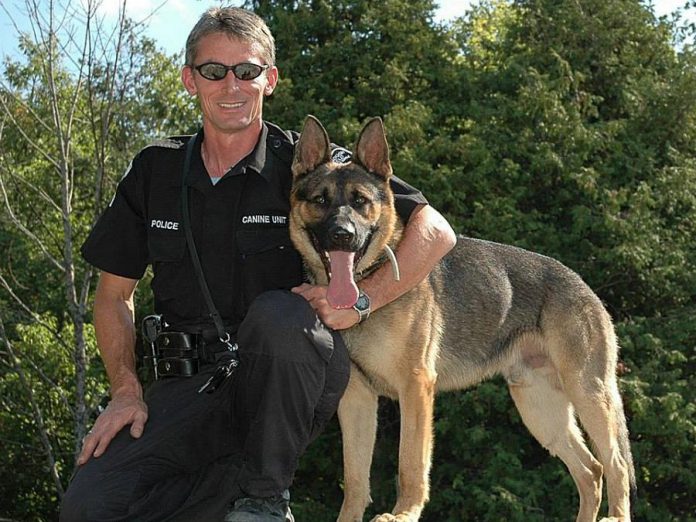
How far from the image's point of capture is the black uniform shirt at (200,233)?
12.6 feet

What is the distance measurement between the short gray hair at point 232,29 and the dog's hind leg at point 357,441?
157 centimetres

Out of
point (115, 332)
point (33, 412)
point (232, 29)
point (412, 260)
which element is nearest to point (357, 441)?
point (412, 260)

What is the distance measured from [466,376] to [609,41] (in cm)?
570

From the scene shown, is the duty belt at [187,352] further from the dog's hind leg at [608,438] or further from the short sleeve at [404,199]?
the dog's hind leg at [608,438]

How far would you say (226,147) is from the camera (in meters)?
4.05

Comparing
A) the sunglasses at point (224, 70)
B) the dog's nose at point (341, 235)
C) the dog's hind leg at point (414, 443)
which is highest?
the sunglasses at point (224, 70)

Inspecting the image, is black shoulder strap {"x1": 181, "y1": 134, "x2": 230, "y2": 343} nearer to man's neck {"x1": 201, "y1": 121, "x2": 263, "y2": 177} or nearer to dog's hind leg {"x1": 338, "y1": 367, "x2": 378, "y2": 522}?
man's neck {"x1": 201, "y1": 121, "x2": 263, "y2": 177}

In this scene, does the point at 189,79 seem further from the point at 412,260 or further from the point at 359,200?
the point at 412,260

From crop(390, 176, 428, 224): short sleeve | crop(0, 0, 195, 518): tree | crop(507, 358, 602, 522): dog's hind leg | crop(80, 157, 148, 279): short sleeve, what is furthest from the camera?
crop(0, 0, 195, 518): tree

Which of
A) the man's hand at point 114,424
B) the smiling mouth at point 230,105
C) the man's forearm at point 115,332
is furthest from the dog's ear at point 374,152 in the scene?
the man's hand at point 114,424

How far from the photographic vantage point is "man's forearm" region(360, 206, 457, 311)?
157 inches

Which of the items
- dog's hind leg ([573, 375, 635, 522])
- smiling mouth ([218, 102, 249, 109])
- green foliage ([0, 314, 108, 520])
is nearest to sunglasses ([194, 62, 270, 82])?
smiling mouth ([218, 102, 249, 109])

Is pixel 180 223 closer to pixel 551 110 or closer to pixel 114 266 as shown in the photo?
pixel 114 266

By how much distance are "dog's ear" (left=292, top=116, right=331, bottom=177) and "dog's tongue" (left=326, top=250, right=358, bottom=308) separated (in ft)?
1.59
